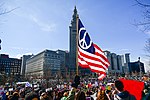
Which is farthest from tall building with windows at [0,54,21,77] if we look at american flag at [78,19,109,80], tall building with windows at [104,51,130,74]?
american flag at [78,19,109,80]

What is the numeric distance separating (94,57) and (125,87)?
14.8 feet

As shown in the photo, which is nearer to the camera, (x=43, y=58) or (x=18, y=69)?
(x=43, y=58)

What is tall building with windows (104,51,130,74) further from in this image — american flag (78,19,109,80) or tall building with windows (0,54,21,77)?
american flag (78,19,109,80)

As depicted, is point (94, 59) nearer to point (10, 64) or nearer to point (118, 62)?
point (10, 64)

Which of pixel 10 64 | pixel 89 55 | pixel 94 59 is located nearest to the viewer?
pixel 89 55

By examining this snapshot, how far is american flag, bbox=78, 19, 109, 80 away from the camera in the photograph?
9023 mm

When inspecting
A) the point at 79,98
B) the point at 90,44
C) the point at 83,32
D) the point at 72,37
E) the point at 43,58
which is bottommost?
the point at 79,98

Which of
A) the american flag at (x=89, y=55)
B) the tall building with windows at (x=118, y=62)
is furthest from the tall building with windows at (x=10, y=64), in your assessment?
the american flag at (x=89, y=55)

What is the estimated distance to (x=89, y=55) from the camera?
30.0 ft

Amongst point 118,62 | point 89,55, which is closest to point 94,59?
point 89,55

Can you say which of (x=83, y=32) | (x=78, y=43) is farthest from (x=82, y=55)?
(x=83, y=32)

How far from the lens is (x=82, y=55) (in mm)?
9000

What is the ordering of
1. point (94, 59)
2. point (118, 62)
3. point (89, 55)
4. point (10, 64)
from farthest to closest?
point (118, 62), point (10, 64), point (94, 59), point (89, 55)

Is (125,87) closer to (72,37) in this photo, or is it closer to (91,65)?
(91,65)
